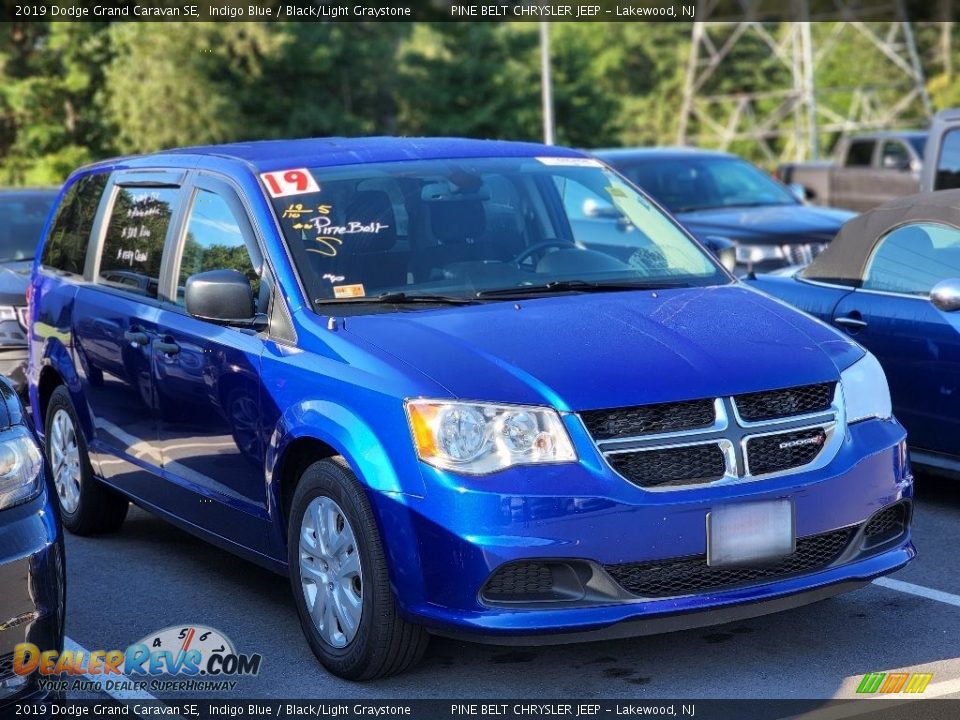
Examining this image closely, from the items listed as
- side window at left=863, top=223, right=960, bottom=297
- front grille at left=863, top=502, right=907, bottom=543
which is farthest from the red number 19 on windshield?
side window at left=863, top=223, right=960, bottom=297

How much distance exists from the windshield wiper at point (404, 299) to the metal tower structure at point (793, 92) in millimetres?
30497

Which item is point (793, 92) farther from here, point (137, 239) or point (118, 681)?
point (118, 681)

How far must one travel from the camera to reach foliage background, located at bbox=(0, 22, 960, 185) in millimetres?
41656

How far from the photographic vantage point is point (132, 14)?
143 ft

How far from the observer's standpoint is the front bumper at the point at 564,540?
14.6 feet

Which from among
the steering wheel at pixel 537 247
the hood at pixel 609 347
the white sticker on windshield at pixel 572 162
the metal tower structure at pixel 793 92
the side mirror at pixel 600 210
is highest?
the white sticker on windshield at pixel 572 162

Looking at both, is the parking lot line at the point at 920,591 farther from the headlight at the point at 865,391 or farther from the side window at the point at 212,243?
the side window at the point at 212,243

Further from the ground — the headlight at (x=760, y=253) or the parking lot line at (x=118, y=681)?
the headlight at (x=760, y=253)

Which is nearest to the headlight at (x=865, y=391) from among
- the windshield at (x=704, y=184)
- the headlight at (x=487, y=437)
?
the headlight at (x=487, y=437)

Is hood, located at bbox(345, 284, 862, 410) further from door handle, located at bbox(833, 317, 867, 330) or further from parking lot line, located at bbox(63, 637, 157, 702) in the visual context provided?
door handle, located at bbox(833, 317, 867, 330)

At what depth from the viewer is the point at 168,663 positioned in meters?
5.35

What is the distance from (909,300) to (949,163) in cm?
333

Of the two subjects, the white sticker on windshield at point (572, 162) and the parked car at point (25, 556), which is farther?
the white sticker on windshield at point (572, 162)

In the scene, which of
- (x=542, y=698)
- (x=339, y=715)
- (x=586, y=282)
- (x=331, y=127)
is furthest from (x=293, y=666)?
(x=331, y=127)
